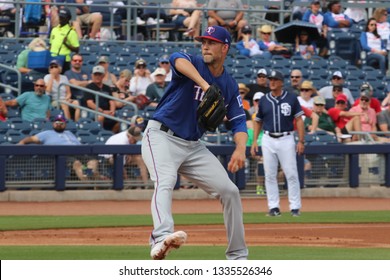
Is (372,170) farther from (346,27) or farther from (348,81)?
(346,27)

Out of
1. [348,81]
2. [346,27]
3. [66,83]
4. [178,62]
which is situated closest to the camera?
[178,62]

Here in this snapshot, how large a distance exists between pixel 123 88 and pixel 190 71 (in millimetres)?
12552

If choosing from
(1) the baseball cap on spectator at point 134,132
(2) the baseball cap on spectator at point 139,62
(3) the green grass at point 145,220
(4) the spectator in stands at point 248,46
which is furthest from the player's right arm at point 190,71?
(4) the spectator in stands at point 248,46

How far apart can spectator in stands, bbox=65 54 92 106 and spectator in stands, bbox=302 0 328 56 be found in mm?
6076

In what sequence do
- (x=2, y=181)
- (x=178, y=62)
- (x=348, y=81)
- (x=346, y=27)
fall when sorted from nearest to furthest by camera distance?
(x=178, y=62), (x=2, y=181), (x=348, y=81), (x=346, y=27)

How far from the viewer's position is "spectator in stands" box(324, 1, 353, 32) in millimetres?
25844

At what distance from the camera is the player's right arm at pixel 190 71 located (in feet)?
30.1

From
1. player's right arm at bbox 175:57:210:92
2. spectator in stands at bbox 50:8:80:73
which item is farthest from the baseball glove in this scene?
spectator in stands at bbox 50:8:80:73

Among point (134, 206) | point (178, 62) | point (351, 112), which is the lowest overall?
point (134, 206)

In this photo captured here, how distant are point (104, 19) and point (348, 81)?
541 centimetres

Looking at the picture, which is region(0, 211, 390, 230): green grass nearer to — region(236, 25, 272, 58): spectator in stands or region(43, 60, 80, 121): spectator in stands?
region(43, 60, 80, 121): spectator in stands

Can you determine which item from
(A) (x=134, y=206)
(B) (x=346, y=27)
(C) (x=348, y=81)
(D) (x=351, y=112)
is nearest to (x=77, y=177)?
(A) (x=134, y=206)

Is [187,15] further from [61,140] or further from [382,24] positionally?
[61,140]

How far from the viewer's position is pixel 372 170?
828 inches
